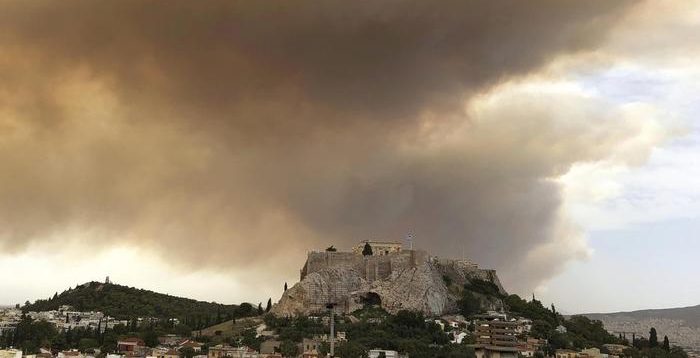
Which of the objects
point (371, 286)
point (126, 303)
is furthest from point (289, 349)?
point (126, 303)

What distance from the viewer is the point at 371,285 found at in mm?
71125

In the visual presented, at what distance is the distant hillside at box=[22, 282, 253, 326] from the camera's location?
3674 inches

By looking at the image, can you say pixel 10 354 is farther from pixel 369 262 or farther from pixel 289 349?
pixel 369 262

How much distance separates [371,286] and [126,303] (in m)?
44.1

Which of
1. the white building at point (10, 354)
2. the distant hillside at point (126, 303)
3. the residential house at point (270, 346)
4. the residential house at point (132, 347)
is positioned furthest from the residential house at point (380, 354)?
the distant hillside at point (126, 303)

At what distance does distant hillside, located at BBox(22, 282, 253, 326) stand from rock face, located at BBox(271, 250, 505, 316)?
67.4ft

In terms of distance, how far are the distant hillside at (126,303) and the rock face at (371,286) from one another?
67.4 ft

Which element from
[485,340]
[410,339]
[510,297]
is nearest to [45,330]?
[410,339]

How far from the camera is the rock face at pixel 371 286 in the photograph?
2717 inches

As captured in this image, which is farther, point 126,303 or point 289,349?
point 126,303

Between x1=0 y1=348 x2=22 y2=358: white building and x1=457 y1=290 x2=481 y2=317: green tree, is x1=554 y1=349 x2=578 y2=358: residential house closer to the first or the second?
x1=457 y1=290 x2=481 y2=317: green tree

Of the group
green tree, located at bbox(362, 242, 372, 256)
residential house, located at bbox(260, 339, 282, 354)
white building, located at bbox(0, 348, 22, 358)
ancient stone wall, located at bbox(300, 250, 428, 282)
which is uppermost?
green tree, located at bbox(362, 242, 372, 256)

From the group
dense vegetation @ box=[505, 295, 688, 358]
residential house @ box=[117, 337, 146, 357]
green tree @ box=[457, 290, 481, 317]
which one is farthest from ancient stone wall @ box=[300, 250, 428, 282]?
residential house @ box=[117, 337, 146, 357]

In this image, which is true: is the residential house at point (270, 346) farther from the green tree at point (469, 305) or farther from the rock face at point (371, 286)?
the green tree at point (469, 305)
